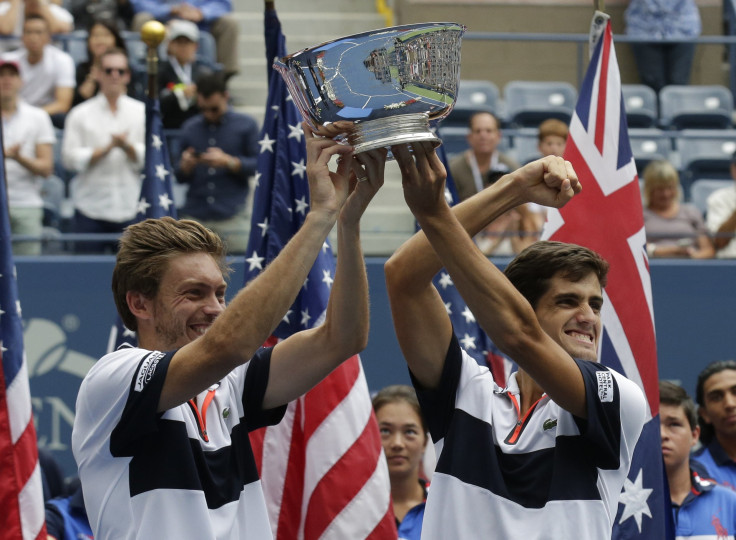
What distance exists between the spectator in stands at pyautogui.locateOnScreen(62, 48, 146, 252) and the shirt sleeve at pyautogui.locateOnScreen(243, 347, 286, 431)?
4560 mm

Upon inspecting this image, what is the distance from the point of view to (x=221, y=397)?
11.0 ft

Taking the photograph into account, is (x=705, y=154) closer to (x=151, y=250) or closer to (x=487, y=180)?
(x=487, y=180)

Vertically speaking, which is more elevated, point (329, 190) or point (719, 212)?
point (329, 190)

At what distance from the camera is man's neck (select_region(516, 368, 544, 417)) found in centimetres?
341

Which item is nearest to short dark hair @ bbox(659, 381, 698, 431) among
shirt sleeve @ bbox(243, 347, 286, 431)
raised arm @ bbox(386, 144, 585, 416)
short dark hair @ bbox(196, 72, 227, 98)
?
raised arm @ bbox(386, 144, 585, 416)

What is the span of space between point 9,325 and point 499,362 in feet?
7.88

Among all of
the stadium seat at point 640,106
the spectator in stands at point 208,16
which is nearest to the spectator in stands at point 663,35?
the stadium seat at point 640,106

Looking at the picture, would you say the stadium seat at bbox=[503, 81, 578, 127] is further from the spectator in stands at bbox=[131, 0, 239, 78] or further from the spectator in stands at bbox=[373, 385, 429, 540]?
the spectator in stands at bbox=[373, 385, 429, 540]

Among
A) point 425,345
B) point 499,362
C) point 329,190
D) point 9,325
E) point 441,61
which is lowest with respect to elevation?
point 499,362

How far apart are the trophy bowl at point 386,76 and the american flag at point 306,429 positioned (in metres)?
2.26

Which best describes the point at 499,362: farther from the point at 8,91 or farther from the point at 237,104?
the point at 237,104

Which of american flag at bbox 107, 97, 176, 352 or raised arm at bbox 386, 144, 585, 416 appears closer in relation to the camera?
raised arm at bbox 386, 144, 585, 416

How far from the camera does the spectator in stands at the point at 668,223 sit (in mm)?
8289

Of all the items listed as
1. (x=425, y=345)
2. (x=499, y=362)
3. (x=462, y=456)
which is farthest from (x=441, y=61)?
(x=499, y=362)
